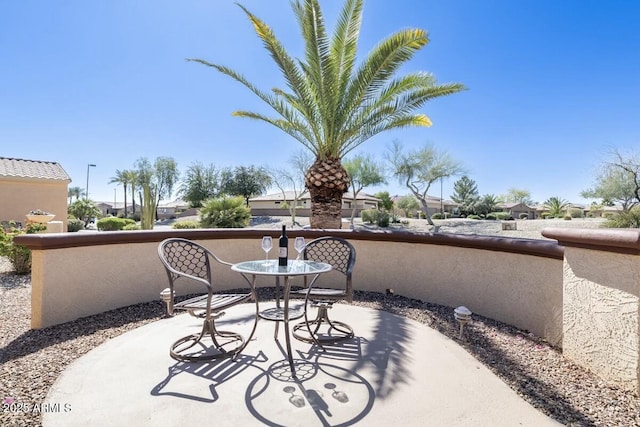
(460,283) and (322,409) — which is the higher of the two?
(460,283)

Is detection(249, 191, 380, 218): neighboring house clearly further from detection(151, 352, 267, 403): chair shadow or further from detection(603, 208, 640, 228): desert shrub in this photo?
detection(151, 352, 267, 403): chair shadow

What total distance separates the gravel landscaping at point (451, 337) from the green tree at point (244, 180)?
37.0 m

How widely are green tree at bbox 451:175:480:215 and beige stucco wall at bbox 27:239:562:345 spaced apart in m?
52.6

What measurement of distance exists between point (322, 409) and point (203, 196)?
42.2 m

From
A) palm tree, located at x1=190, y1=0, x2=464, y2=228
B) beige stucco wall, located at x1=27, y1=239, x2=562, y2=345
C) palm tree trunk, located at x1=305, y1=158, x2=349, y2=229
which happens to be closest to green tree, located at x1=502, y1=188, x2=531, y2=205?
palm tree, located at x1=190, y1=0, x2=464, y2=228

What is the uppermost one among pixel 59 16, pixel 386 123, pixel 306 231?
pixel 59 16

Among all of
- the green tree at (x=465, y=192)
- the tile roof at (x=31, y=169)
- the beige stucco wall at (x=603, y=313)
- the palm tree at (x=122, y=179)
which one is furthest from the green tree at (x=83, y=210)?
the green tree at (x=465, y=192)

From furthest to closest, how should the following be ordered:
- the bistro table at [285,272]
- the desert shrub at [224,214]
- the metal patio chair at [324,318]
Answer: the desert shrub at [224,214], the metal patio chair at [324,318], the bistro table at [285,272]

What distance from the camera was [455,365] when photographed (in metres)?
2.98

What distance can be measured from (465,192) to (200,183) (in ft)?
149

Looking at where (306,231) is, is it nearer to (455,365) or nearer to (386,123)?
(455,365)

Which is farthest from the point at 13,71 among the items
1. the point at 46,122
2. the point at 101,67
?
the point at 46,122

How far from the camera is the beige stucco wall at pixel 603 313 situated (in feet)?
7.95

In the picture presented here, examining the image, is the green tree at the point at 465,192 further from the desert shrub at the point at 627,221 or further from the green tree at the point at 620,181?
the desert shrub at the point at 627,221
